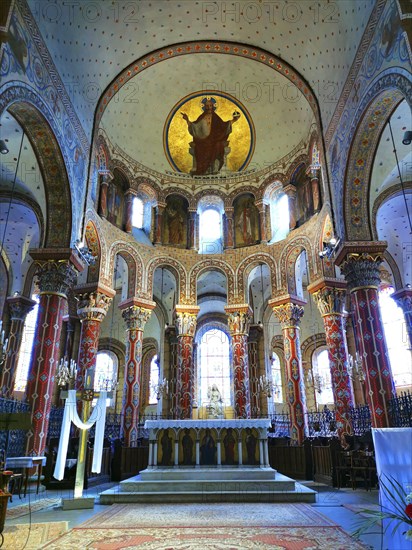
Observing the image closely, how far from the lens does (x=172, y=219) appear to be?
2036cm

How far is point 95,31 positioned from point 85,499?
13580 mm

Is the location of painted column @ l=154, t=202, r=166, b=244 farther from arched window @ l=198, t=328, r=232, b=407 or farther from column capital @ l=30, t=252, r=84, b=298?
arched window @ l=198, t=328, r=232, b=407

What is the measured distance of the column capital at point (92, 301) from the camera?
53.4 ft

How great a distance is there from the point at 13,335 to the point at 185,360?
747 cm

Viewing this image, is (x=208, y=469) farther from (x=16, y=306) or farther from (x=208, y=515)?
(x=16, y=306)

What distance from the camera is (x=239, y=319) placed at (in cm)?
1833

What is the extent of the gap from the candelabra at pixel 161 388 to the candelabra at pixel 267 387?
436 cm

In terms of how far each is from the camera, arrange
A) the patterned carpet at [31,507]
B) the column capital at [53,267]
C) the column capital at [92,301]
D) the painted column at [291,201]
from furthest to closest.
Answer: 1. the painted column at [291,201]
2. the column capital at [92,301]
3. the column capital at [53,267]
4. the patterned carpet at [31,507]

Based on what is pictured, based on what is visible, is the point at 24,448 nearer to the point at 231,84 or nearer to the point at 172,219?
the point at 172,219

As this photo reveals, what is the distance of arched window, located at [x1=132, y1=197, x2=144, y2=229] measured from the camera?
19.8m

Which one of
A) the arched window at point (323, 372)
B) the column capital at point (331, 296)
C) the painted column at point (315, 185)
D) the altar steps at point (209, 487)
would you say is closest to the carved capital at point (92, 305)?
the altar steps at point (209, 487)

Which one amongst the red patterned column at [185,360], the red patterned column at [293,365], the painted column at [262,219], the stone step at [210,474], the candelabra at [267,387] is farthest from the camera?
the painted column at [262,219]

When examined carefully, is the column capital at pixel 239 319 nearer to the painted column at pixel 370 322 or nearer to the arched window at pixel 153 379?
the painted column at pixel 370 322

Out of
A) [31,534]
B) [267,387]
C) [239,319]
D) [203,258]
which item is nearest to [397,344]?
[267,387]
